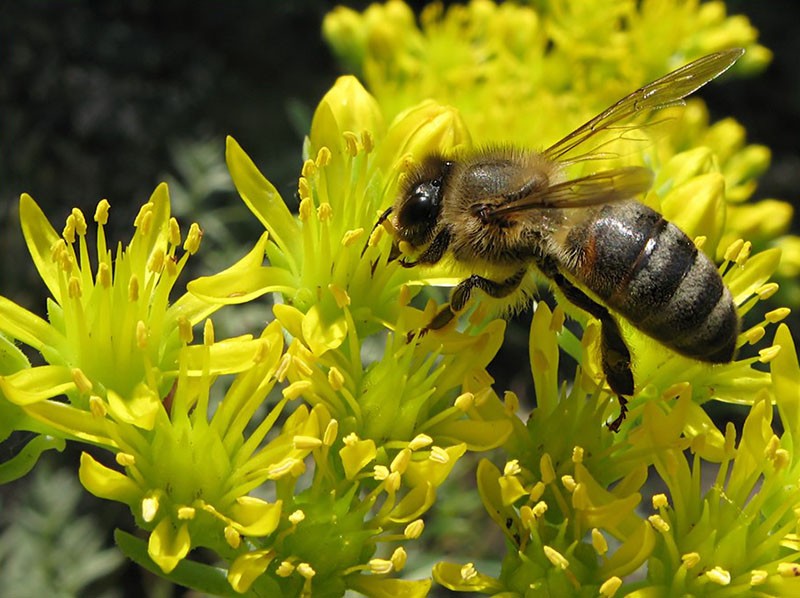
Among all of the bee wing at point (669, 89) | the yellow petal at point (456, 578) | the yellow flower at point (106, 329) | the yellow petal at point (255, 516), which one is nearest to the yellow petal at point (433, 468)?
the yellow petal at point (456, 578)

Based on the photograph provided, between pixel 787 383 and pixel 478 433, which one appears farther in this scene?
pixel 787 383

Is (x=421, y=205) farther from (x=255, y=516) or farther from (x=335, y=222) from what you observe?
(x=255, y=516)

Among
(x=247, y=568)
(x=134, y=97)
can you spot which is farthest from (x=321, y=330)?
(x=134, y=97)

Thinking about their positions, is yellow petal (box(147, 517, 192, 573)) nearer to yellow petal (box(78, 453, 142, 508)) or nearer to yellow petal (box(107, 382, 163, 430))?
yellow petal (box(78, 453, 142, 508))

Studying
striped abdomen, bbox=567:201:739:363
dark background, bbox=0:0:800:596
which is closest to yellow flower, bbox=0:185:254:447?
striped abdomen, bbox=567:201:739:363

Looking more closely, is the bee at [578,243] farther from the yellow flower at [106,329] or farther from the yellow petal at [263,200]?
the yellow flower at [106,329]

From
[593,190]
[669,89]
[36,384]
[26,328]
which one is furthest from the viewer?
[669,89]

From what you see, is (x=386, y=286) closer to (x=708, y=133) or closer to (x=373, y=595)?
(x=373, y=595)
